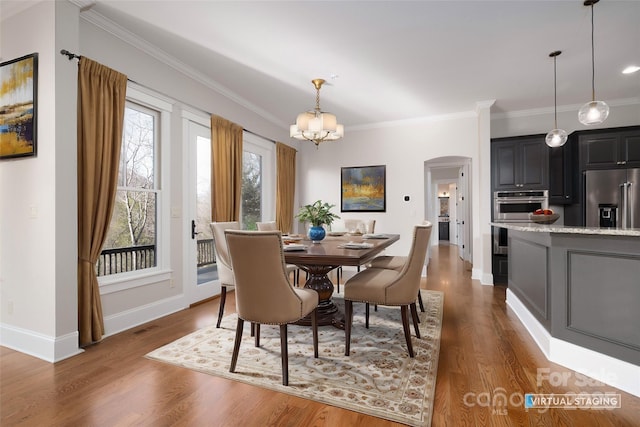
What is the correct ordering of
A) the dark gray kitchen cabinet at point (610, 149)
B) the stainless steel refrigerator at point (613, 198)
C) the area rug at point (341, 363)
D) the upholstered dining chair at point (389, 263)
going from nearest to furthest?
the area rug at point (341, 363), the upholstered dining chair at point (389, 263), the stainless steel refrigerator at point (613, 198), the dark gray kitchen cabinet at point (610, 149)

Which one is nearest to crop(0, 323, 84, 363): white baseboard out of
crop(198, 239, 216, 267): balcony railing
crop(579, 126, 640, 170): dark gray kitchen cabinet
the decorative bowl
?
crop(198, 239, 216, 267): balcony railing

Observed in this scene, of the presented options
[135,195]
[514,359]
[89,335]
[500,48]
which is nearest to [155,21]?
[135,195]

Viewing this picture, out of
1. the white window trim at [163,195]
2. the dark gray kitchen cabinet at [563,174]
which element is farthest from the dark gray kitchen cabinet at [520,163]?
the white window trim at [163,195]

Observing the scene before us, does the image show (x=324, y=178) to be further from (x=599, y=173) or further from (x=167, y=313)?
(x=599, y=173)

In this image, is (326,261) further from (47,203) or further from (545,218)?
(545,218)

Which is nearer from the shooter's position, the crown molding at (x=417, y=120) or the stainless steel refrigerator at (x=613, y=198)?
the stainless steel refrigerator at (x=613, y=198)

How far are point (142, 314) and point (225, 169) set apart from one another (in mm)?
2029

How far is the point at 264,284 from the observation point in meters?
2.00

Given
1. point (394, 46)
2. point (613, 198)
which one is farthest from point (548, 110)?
point (394, 46)

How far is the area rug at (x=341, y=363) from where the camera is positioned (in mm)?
1786

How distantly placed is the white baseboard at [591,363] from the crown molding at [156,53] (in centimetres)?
444

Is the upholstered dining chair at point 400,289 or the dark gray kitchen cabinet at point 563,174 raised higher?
the dark gray kitchen cabinet at point 563,174

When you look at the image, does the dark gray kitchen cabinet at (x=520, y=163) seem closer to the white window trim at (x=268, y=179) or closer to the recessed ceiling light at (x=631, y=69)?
the recessed ceiling light at (x=631, y=69)

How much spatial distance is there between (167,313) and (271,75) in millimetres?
3066
